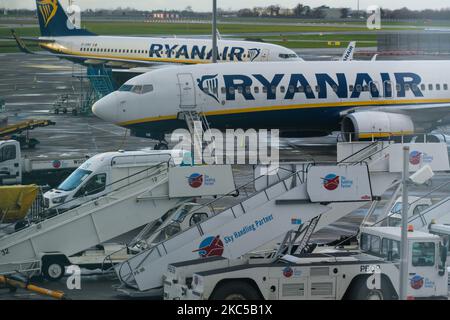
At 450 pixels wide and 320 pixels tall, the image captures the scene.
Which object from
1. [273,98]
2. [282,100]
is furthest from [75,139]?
[282,100]

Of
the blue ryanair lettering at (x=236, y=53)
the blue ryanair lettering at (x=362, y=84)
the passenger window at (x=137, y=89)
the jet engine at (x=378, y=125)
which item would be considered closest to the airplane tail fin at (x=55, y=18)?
the blue ryanair lettering at (x=236, y=53)

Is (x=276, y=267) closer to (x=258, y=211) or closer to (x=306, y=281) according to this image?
(x=306, y=281)

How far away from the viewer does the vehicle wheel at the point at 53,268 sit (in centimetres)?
2647

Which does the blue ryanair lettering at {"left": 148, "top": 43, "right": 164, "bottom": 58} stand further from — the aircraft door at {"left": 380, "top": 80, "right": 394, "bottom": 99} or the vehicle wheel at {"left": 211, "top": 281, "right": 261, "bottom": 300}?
the vehicle wheel at {"left": 211, "top": 281, "right": 261, "bottom": 300}

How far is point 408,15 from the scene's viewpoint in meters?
83.8

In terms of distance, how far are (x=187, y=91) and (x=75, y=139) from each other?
13163 mm

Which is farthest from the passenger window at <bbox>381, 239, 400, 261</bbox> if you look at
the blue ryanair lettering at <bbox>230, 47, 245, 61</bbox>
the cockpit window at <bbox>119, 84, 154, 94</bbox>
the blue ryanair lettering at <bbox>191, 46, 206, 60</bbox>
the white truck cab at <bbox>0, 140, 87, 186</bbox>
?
the blue ryanair lettering at <bbox>191, 46, 206, 60</bbox>

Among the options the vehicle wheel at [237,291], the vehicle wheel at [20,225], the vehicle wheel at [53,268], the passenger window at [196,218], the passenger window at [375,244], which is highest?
the passenger window at [375,244]

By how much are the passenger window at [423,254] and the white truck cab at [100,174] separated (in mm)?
12315

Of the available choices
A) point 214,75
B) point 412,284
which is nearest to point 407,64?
point 214,75

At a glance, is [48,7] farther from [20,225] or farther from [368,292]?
[368,292]

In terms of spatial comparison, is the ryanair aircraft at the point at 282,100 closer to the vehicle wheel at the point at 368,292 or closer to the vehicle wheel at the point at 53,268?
the vehicle wheel at the point at 53,268

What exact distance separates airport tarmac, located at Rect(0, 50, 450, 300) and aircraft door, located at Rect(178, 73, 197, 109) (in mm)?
3464
